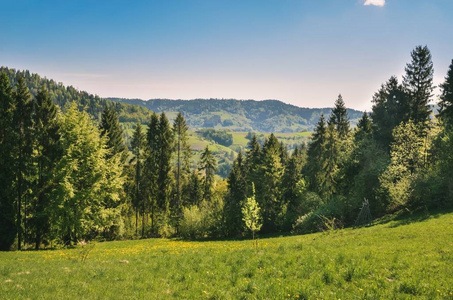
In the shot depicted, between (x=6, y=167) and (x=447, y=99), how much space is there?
56882mm

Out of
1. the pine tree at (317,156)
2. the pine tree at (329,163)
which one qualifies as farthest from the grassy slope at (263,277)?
the pine tree at (317,156)

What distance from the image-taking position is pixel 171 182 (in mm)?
52000

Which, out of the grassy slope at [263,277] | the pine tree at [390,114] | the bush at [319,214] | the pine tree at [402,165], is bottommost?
the bush at [319,214]

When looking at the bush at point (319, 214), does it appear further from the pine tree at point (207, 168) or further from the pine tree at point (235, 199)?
the pine tree at point (207, 168)

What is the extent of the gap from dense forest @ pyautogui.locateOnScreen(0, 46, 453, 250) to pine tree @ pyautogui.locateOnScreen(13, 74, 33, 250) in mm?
110

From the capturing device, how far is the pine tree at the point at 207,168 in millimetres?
63812

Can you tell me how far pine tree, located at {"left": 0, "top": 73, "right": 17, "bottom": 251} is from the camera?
2959cm

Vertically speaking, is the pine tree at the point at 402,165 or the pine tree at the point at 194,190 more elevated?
the pine tree at the point at 402,165

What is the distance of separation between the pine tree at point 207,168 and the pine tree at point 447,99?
140 feet

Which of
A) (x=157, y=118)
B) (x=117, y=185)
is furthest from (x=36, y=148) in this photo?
(x=157, y=118)

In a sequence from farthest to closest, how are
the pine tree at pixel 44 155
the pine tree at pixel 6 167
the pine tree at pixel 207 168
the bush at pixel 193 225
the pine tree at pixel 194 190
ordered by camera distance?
the pine tree at pixel 194 190
the pine tree at pixel 207 168
the bush at pixel 193 225
the pine tree at pixel 44 155
the pine tree at pixel 6 167

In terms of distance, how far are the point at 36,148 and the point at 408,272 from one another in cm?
3568

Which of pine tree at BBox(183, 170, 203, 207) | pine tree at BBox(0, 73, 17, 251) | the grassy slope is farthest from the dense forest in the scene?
the grassy slope

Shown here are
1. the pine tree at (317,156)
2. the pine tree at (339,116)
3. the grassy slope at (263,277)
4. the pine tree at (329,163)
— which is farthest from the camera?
the pine tree at (339,116)
